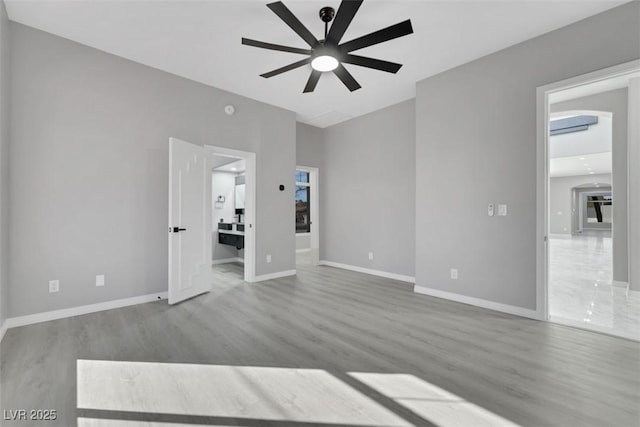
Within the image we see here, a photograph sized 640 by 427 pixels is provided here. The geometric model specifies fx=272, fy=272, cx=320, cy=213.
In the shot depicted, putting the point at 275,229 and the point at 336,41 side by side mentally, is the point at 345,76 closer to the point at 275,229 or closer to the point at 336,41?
the point at 336,41

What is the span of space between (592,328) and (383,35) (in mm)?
3514

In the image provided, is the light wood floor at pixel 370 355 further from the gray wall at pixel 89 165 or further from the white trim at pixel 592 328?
the gray wall at pixel 89 165

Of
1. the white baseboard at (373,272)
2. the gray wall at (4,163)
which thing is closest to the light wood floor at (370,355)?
the gray wall at (4,163)

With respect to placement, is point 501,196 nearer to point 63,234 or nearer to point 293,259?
point 293,259

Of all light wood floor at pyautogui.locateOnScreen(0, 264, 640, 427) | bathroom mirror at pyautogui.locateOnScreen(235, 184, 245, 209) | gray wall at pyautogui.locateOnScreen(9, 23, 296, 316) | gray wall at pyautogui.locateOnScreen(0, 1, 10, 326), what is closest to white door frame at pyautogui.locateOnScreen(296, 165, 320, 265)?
bathroom mirror at pyautogui.locateOnScreen(235, 184, 245, 209)

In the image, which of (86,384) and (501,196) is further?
(501,196)

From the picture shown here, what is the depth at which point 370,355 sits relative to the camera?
7.60 ft

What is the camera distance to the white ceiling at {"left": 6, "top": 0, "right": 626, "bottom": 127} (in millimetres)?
2621

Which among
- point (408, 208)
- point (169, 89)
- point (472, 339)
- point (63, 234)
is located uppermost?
point (169, 89)

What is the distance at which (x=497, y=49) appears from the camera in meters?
3.37

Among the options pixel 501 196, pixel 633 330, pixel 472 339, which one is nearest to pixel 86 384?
pixel 472 339

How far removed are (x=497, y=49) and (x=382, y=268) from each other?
386 centimetres

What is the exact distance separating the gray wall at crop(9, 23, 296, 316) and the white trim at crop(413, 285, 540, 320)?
385 cm

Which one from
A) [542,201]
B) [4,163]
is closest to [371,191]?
[542,201]
